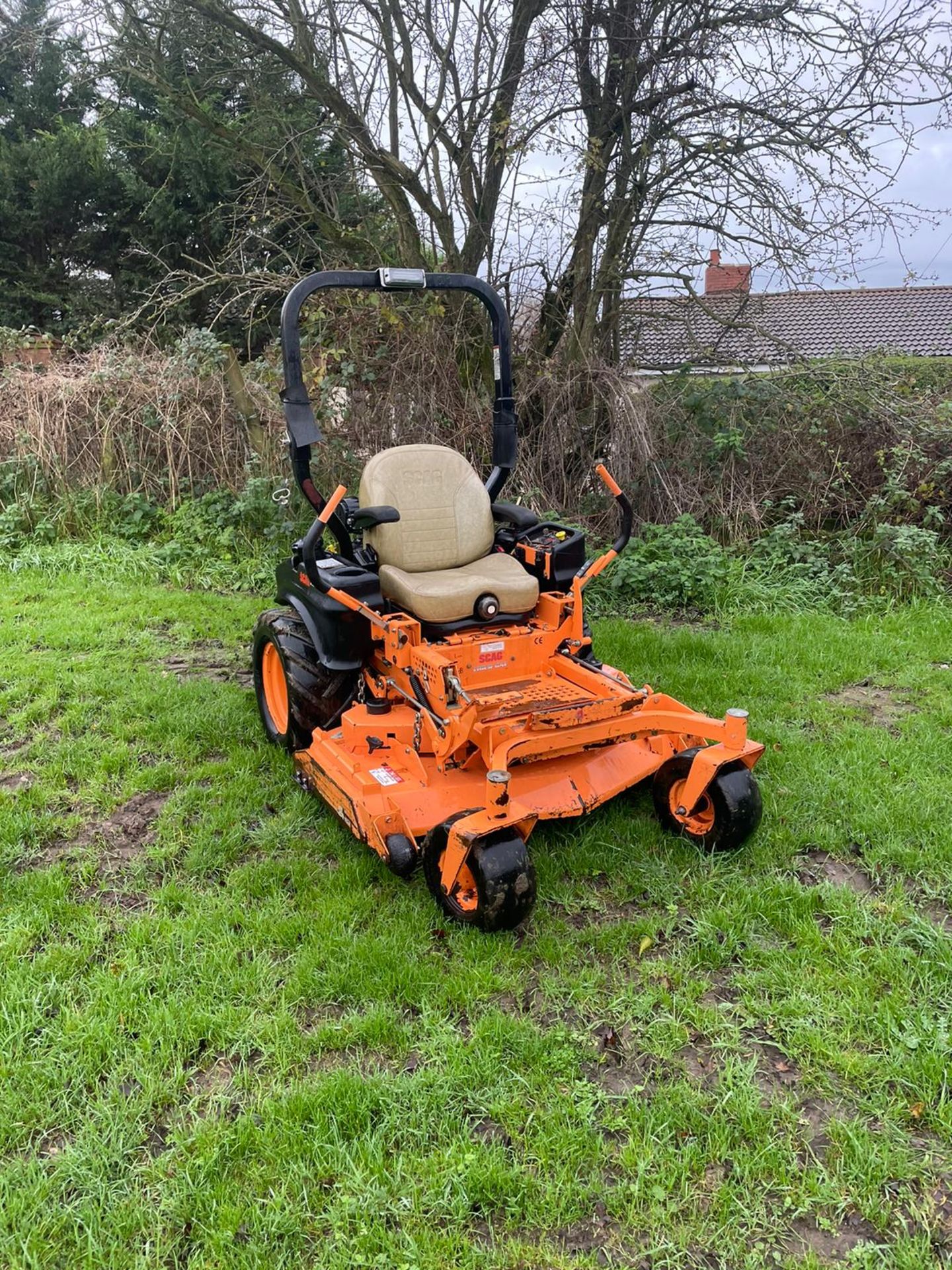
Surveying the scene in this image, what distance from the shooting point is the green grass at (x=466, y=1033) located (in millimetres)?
1908

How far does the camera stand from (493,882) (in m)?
2.60

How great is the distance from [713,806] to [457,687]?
1000mm

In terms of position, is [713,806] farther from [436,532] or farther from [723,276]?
[723,276]

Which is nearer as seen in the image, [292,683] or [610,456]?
[292,683]

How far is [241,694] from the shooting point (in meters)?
4.63

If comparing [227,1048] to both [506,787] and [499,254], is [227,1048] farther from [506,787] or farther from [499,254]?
[499,254]

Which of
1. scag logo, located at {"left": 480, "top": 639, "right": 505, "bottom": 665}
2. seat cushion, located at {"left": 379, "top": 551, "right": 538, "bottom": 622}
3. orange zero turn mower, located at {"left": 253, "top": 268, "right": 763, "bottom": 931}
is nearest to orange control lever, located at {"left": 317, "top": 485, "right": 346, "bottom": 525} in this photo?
orange zero turn mower, located at {"left": 253, "top": 268, "right": 763, "bottom": 931}

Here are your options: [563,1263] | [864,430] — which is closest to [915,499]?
[864,430]

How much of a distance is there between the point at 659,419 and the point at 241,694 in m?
3.96

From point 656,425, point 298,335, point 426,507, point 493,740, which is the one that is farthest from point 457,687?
point 656,425

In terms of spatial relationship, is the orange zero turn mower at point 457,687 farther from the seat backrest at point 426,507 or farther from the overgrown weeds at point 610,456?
the overgrown weeds at point 610,456

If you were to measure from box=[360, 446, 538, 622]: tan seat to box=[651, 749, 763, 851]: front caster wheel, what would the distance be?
90 cm

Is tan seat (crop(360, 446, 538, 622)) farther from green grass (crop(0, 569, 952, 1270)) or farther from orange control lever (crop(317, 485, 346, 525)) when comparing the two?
green grass (crop(0, 569, 952, 1270))

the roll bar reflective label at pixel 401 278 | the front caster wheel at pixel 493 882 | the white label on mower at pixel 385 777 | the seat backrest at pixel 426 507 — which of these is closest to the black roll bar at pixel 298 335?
the roll bar reflective label at pixel 401 278
